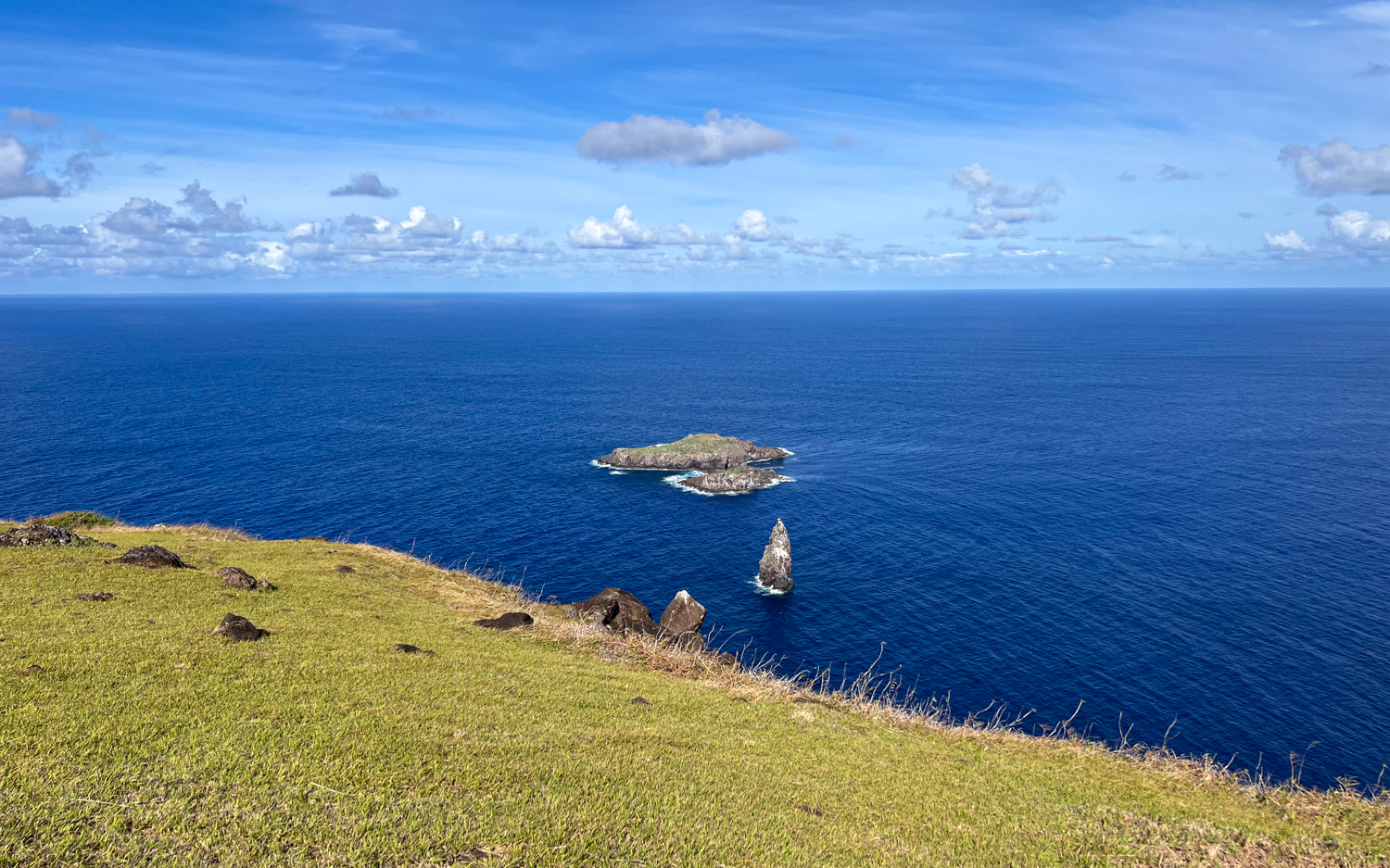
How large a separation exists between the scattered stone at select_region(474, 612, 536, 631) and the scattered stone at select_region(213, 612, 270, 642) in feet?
31.0

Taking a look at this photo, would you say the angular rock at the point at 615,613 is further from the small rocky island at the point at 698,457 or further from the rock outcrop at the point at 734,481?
the small rocky island at the point at 698,457

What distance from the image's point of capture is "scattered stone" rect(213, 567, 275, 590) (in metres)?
29.6

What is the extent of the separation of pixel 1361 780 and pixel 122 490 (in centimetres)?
12370

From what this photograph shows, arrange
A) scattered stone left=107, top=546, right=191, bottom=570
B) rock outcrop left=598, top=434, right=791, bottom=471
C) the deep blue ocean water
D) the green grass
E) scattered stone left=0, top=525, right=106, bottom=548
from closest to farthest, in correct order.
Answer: scattered stone left=107, top=546, right=191, bottom=570 < scattered stone left=0, top=525, right=106, bottom=548 < the deep blue ocean water < rock outcrop left=598, top=434, right=791, bottom=471 < the green grass

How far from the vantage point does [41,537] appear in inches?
1233

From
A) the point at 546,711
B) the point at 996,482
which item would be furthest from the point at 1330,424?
the point at 546,711

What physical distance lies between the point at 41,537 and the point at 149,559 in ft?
18.4

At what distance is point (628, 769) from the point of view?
665 inches

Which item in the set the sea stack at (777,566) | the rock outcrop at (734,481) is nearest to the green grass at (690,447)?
the rock outcrop at (734,481)

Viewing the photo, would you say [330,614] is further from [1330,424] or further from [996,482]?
[1330,424]

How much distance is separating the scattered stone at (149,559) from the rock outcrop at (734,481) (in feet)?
258

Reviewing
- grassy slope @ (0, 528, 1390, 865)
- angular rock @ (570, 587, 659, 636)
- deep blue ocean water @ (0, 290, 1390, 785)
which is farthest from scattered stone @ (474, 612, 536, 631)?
deep blue ocean water @ (0, 290, 1390, 785)

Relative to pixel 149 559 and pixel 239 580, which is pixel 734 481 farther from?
pixel 149 559

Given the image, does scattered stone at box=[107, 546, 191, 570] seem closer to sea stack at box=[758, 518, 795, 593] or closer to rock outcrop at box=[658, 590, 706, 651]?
rock outcrop at box=[658, 590, 706, 651]
